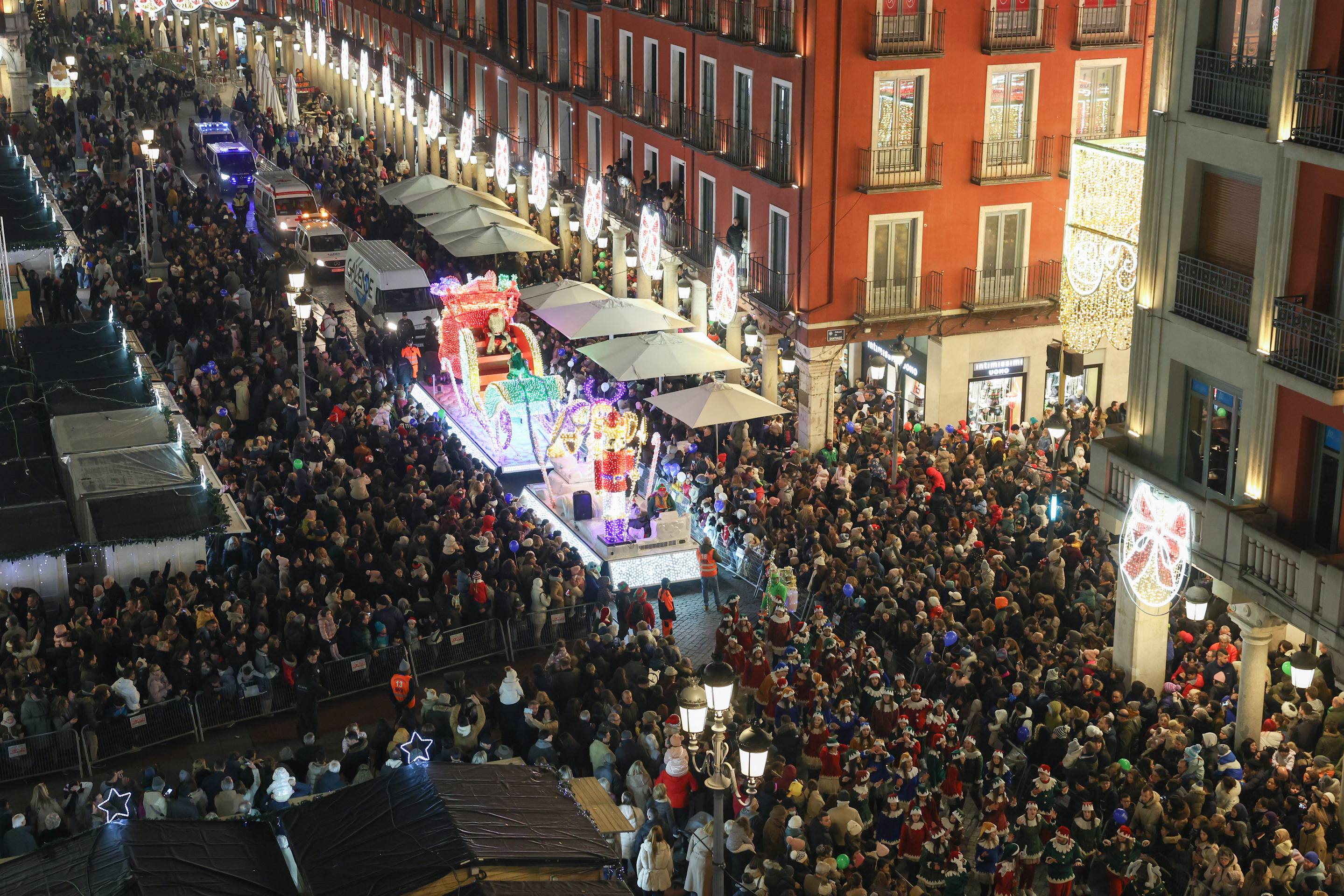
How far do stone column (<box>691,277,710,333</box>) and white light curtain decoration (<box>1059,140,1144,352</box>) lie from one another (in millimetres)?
11468

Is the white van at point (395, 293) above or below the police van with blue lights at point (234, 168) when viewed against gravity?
below

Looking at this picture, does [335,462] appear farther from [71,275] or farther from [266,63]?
[266,63]

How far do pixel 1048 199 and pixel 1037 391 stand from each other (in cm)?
418

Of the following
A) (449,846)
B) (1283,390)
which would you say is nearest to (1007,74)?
(1283,390)

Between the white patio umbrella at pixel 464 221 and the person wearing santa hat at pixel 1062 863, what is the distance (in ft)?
105

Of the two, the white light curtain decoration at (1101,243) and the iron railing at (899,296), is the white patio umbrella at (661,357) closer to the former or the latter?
the iron railing at (899,296)

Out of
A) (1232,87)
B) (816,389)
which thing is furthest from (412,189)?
(1232,87)

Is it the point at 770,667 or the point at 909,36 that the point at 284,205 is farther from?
the point at 770,667

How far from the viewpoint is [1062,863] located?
1841 centimetres

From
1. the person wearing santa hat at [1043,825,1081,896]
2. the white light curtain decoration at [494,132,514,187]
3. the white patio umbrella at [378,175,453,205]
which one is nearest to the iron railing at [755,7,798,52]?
the white patio umbrella at [378,175,453,205]

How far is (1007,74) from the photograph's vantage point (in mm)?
34844

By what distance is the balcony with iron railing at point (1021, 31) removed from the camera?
34312 mm

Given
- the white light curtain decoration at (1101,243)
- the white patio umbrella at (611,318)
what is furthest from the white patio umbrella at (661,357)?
the white light curtain decoration at (1101,243)

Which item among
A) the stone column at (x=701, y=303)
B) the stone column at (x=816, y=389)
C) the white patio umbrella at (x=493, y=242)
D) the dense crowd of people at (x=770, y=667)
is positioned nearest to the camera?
the dense crowd of people at (x=770, y=667)
